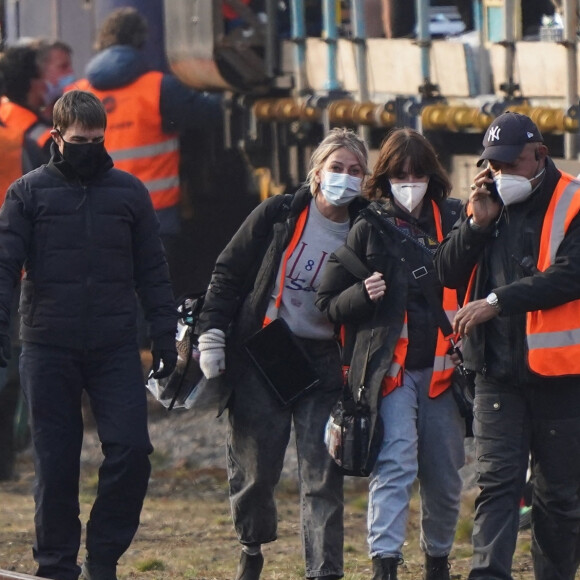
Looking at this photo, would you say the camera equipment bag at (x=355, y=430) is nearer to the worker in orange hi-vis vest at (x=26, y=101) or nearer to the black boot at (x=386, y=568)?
the black boot at (x=386, y=568)

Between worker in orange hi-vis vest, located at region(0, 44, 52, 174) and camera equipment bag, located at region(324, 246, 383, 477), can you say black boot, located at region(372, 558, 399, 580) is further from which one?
worker in orange hi-vis vest, located at region(0, 44, 52, 174)

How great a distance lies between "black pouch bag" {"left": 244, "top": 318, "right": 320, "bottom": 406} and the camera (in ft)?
20.1

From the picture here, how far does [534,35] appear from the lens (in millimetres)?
10031

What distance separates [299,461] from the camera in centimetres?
621

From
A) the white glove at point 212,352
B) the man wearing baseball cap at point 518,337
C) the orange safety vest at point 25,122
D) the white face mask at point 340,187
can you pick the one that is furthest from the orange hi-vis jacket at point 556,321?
the orange safety vest at point 25,122

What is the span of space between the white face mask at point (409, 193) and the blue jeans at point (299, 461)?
1.97ft

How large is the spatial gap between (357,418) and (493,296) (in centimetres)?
71

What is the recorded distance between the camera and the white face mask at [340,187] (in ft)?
19.7

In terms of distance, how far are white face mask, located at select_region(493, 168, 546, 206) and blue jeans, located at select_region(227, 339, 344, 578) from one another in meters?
1.07

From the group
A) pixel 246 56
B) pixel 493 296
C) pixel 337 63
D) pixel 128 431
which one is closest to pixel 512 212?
pixel 493 296

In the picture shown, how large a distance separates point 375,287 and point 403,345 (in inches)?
8.9

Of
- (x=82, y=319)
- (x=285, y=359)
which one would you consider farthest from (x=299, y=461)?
(x=82, y=319)

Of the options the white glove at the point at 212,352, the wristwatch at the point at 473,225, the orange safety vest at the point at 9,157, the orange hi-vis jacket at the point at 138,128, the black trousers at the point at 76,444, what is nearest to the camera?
the wristwatch at the point at 473,225

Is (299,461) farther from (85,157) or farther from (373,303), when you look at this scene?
(85,157)
